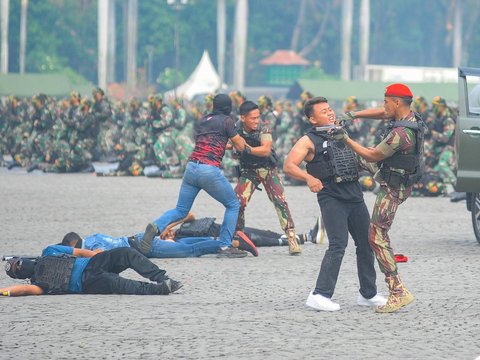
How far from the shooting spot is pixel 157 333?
944 centimetres

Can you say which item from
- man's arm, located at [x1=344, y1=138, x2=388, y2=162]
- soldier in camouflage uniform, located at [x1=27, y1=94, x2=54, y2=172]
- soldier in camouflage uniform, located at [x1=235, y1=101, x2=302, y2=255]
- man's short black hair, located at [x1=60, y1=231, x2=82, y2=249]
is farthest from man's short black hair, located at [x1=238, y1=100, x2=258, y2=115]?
soldier in camouflage uniform, located at [x1=27, y1=94, x2=54, y2=172]

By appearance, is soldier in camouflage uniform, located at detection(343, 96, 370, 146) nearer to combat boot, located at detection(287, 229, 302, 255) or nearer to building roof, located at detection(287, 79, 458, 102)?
combat boot, located at detection(287, 229, 302, 255)

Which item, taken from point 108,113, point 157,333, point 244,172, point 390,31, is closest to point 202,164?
point 244,172

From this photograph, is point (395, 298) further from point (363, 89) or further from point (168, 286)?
point (363, 89)

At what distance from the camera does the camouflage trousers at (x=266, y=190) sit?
14820mm

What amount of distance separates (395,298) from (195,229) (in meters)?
4.15

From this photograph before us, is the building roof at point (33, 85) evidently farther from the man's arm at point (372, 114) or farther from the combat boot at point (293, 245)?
the man's arm at point (372, 114)

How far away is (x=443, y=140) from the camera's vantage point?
77.2 ft

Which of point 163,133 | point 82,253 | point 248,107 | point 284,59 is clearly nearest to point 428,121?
point 163,133

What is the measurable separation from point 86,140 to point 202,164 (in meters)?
17.6

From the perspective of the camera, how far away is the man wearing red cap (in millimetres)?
10469

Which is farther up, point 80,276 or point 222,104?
point 222,104

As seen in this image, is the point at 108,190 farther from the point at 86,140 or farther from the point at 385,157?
the point at 385,157

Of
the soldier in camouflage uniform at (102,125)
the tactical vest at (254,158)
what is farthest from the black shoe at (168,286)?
the soldier in camouflage uniform at (102,125)
